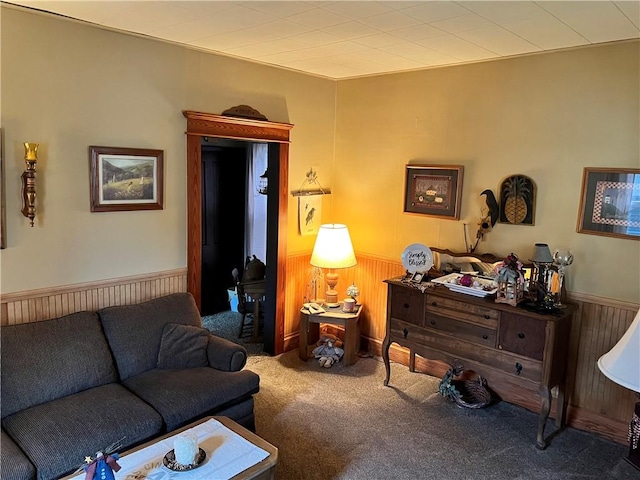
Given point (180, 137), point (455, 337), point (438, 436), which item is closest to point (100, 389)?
point (180, 137)

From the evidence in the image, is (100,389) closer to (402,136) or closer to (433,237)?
(433,237)

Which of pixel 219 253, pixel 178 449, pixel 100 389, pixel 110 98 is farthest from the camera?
pixel 219 253

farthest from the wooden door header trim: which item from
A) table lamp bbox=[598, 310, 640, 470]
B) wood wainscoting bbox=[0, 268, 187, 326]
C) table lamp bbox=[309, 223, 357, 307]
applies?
table lamp bbox=[598, 310, 640, 470]

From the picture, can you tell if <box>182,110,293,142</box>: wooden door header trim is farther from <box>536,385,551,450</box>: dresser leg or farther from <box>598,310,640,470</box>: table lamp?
<box>598,310,640,470</box>: table lamp

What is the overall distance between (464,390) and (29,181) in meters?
3.27

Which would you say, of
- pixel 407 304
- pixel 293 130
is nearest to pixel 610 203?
pixel 407 304

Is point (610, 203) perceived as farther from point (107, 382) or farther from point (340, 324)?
point (107, 382)

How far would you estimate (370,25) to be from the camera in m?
2.80

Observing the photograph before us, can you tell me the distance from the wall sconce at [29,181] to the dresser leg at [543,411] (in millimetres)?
3269

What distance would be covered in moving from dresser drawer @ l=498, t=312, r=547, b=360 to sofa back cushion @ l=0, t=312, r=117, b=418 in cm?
247

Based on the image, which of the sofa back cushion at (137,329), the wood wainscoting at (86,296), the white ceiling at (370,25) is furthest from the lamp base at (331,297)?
the white ceiling at (370,25)

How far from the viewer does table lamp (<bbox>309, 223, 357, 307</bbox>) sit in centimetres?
432

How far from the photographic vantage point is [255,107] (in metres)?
4.04

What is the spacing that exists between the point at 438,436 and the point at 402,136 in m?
2.40
